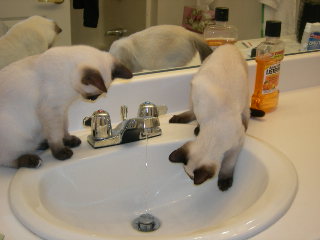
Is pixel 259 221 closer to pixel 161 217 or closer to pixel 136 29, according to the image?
pixel 161 217

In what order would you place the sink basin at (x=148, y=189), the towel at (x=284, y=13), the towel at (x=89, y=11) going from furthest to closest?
the towel at (x=284, y=13)
the towel at (x=89, y=11)
the sink basin at (x=148, y=189)

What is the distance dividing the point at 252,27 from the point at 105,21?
562mm

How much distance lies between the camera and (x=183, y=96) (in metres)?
1.16

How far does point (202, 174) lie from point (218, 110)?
0.15 metres

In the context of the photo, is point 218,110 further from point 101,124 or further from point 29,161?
point 29,161

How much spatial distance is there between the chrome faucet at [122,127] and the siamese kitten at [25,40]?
0.68ft

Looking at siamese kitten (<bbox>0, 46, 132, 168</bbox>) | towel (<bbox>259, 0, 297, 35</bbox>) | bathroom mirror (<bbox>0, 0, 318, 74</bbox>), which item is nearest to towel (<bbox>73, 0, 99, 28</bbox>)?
bathroom mirror (<bbox>0, 0, 318, 74</bbox>)

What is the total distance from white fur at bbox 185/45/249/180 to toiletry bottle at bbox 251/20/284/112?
180 millimetres

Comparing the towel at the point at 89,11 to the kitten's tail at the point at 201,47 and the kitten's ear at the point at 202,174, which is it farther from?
the kitten's ear at the point at 202,174

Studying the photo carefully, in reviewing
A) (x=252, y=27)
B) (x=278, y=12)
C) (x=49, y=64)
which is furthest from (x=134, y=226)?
(x=278, y=12)

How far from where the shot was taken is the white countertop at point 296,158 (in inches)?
26.6

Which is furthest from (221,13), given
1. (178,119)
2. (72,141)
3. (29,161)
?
(29,161)

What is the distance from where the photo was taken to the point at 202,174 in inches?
32.4

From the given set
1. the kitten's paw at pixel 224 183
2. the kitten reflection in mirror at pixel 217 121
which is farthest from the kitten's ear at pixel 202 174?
the kitten's paw at pixel 224 183
